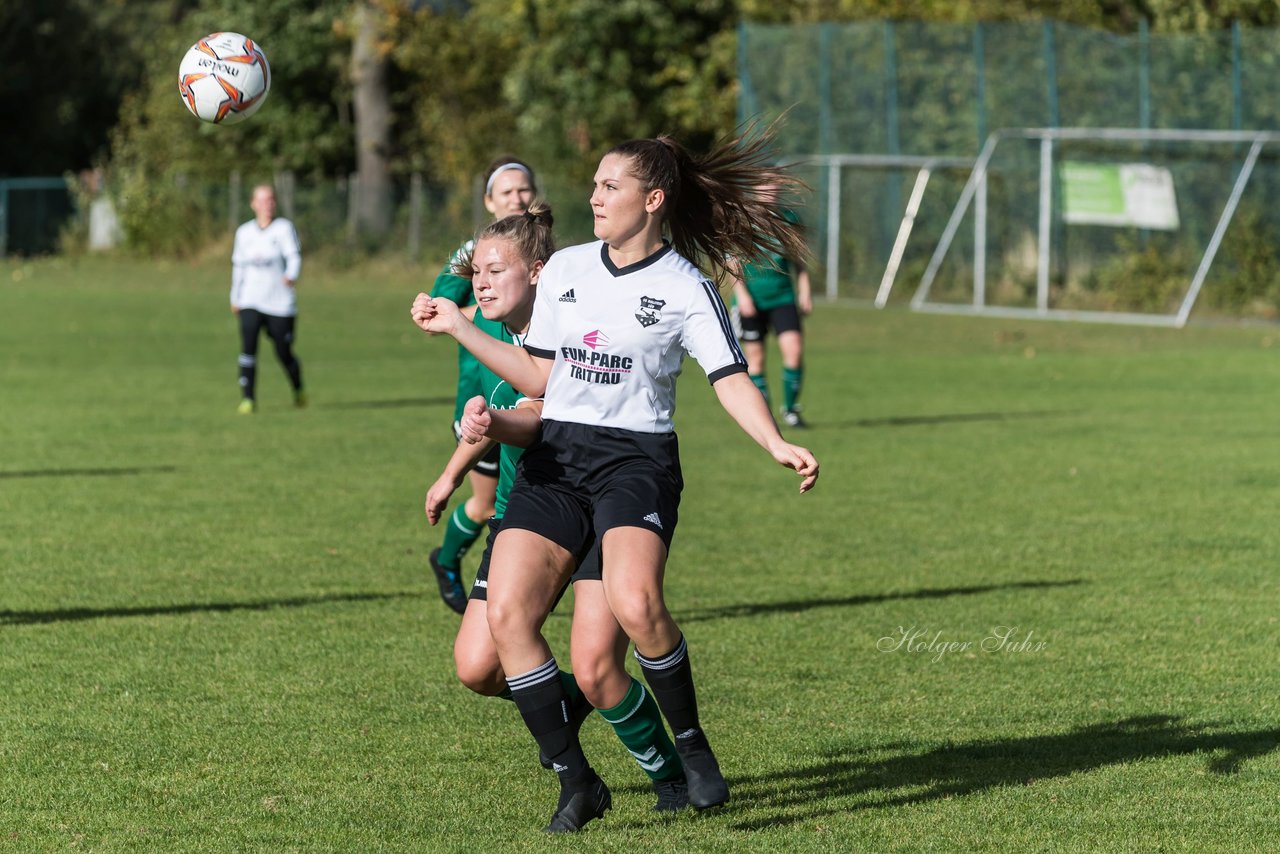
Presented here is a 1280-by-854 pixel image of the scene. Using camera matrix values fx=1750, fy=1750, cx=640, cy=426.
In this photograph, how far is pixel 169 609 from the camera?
795 cm

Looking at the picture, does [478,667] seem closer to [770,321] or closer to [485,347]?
[485,347]

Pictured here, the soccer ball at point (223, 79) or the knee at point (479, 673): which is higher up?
the soccer ball at point (223, 79)

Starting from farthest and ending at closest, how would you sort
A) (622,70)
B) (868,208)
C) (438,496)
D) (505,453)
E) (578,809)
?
(622,70), (868,208), (505,453), (438,496), (578,809)

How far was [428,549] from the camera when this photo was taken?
31.9ft

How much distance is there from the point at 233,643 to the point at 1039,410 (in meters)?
10.9

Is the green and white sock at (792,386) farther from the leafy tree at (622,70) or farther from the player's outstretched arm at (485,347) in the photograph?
the leafy tree at (622,70)

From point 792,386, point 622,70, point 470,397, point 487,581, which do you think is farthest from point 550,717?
point 622,70

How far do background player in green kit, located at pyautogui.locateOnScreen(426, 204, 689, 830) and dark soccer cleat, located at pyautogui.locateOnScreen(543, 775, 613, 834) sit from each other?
0.03 m

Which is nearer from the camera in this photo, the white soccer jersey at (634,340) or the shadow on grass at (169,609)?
the white soccer jersey at (634,340)

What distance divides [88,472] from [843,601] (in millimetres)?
6353

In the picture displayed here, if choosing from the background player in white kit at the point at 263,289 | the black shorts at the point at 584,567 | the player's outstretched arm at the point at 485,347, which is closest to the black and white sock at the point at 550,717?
the black shorts at the point at 584,567

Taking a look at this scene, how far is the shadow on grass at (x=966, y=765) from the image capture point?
527cm

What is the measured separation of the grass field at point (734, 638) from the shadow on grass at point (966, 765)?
0.6 inches

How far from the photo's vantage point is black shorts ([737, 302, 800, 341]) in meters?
15.3
